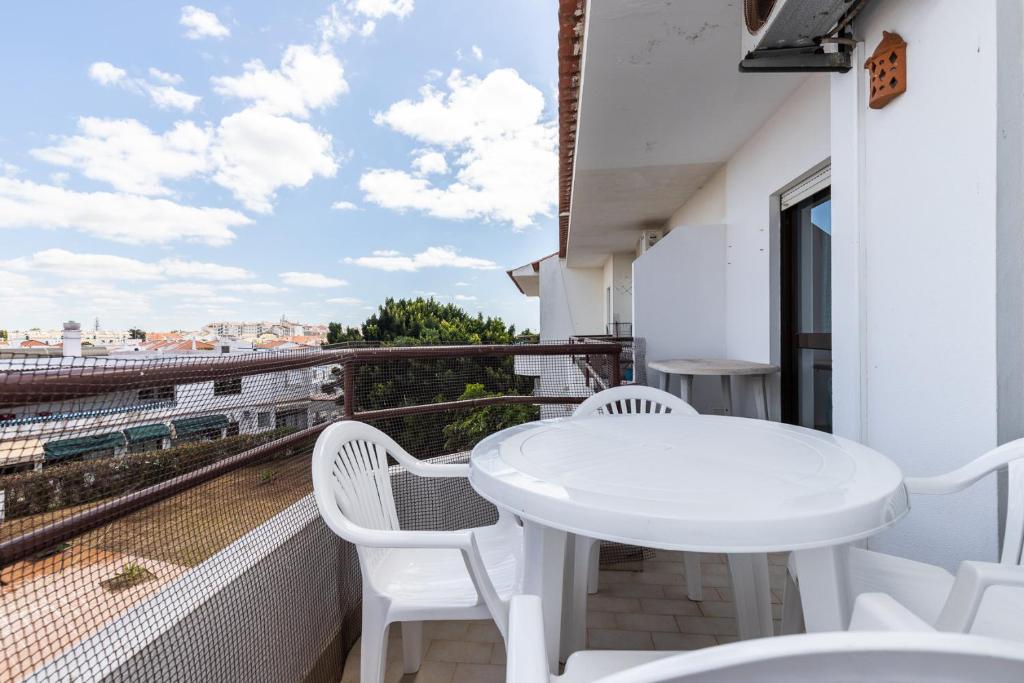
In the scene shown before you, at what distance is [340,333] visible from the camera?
56.7 ft

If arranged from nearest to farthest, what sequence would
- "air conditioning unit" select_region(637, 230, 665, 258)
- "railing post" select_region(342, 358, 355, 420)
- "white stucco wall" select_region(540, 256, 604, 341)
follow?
"railing post" select_region(342, 358, 355, 420) → "air conditioning unit" select_region(637, 230, 665, 258) → "white stucco wall" select_region(540, 256, 604, 341)

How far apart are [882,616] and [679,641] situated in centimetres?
150

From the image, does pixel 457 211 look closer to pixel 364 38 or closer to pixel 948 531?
pixel 364 38

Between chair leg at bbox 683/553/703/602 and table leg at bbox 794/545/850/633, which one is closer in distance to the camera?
table leg at bbox 794/545/850/633

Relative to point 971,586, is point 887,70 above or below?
above

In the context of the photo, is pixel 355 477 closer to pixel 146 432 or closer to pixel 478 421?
pixel 146 432

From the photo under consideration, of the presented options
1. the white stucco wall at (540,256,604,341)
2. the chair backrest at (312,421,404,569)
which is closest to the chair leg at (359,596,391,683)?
the chair backrest at (312,421,404,569)

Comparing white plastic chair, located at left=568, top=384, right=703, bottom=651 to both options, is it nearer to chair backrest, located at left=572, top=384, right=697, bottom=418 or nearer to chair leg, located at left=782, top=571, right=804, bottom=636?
chair backrest, located at left=572, top=384, right=697, bottom=418

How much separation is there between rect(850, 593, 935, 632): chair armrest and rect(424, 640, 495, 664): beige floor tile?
1453 millimetres

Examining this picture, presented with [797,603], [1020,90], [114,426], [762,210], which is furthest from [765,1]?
[114,426]

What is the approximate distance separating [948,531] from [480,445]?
1.59m

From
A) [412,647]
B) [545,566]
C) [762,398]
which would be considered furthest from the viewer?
[762,398]

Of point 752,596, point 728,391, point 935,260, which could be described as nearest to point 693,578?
point 752,596

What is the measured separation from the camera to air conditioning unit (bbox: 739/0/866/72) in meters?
1.89
